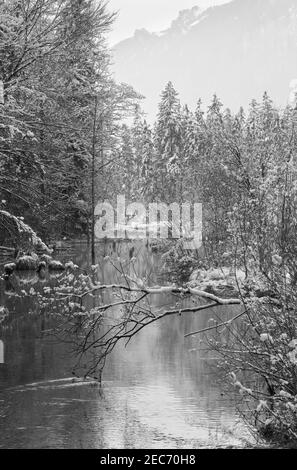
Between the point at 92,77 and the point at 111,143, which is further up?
the point at 92,77

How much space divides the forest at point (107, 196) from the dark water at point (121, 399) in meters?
0.53

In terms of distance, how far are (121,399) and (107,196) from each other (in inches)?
1237

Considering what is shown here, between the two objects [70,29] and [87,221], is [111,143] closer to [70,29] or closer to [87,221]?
[87,221]

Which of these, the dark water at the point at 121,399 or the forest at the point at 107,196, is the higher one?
the forest at the point at 107,196

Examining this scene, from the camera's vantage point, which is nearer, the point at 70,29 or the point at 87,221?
the point at 70,29

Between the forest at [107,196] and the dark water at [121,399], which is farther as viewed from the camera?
the dark water at [121,399]

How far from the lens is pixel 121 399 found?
39.0 feet

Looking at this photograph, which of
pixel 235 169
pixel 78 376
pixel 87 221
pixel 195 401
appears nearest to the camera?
Result: pixel 195 401

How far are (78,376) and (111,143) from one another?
24.6 meters

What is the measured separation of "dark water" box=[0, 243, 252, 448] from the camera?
966 centimetres

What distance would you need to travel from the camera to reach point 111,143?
3666 centimetres

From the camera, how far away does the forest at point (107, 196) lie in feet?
28.3

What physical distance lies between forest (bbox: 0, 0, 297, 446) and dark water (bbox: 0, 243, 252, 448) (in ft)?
1.74
